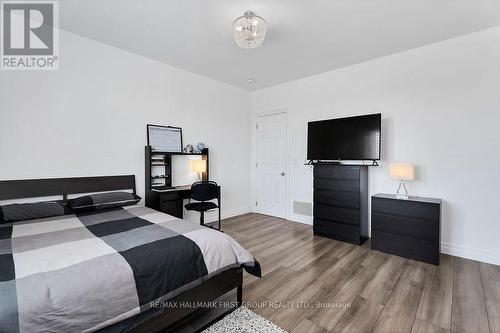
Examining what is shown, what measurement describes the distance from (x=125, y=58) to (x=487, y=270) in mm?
5189

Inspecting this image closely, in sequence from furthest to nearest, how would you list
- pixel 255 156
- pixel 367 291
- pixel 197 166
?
pixel 255 156, pixel 197 166, pixel 367 291

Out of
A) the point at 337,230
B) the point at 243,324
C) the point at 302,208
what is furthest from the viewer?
the point at 302,208

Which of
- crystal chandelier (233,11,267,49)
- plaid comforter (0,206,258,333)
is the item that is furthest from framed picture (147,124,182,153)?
crystal chandelier (233,11,267,49)

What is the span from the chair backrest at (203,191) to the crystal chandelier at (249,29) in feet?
6.60

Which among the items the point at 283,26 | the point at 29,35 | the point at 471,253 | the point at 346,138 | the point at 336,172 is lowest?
the point at 471,253

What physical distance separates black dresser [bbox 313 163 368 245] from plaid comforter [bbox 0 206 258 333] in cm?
207

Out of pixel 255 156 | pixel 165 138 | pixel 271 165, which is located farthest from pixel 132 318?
pixel 255 156

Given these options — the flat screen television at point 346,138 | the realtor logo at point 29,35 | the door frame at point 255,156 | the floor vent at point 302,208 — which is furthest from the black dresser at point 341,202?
the realtor logo at point 29,35

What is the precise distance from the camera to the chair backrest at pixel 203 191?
3463 mm

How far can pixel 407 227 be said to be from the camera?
2875 millimetres

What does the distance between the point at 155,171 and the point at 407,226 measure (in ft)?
11.8

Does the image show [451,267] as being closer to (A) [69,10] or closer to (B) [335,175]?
(B) [335,175]

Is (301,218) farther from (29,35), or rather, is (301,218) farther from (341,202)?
(29,35)

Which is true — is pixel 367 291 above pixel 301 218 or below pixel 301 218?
below
